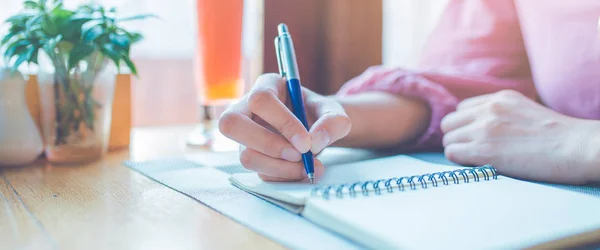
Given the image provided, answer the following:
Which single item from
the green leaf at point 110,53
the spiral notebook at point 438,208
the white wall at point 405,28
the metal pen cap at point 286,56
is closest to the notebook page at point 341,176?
the spiral notebook at point 438,208

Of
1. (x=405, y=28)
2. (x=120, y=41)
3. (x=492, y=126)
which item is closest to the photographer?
(x=492, y=126)

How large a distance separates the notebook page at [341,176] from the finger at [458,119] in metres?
0.11

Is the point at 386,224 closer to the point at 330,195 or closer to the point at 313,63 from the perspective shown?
the point at 330,195

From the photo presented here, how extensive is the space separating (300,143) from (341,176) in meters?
0.06

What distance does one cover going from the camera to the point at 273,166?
0.50m

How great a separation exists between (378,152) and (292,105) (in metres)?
0.24

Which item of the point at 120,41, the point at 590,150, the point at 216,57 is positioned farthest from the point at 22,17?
the point at 590,150

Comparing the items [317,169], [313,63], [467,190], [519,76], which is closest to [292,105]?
[317,169]

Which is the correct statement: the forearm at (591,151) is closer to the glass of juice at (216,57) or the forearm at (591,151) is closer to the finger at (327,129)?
the finger at (327,129)

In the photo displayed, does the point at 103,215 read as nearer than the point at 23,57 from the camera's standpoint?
Yes

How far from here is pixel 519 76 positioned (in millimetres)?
833

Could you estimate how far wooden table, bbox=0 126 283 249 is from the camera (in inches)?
15.2

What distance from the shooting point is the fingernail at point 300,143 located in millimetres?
486

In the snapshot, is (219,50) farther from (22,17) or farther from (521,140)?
(521,140)
